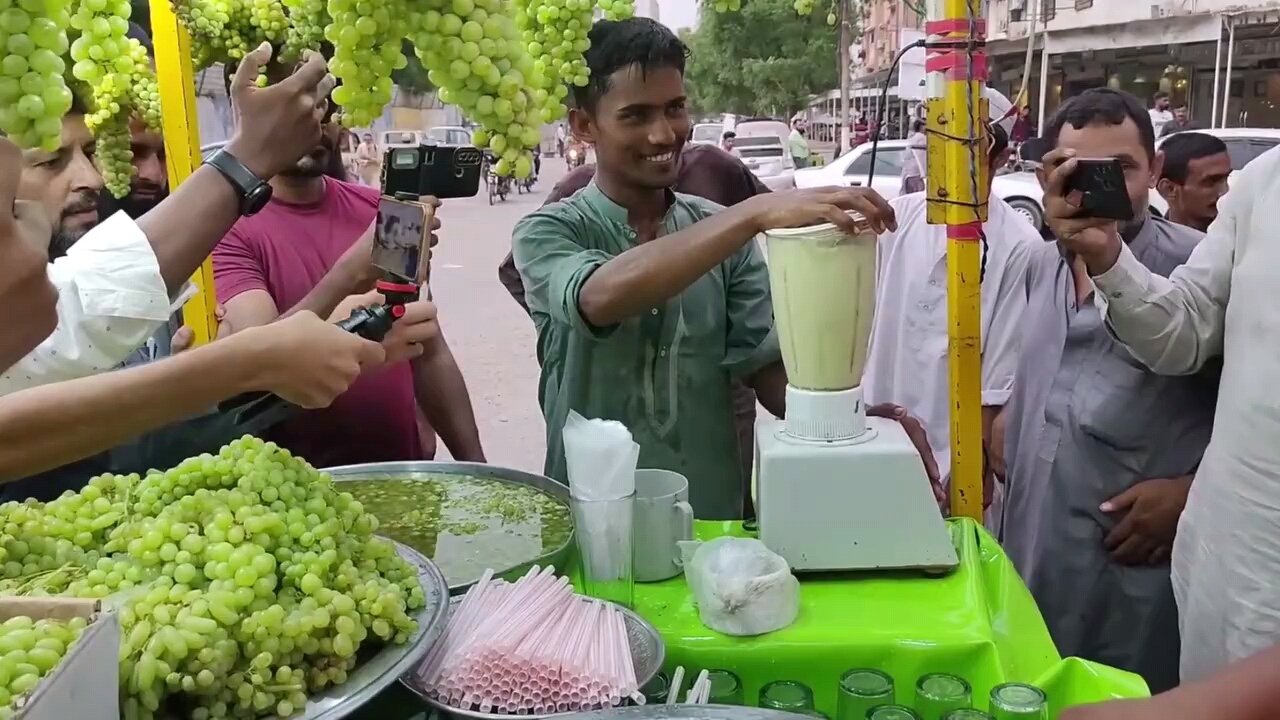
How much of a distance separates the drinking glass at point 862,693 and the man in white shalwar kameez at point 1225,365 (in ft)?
2.78

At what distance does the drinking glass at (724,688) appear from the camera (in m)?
1.34

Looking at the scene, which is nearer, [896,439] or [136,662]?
[136,662]

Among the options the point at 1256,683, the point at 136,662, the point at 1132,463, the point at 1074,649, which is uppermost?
the point at 136,662

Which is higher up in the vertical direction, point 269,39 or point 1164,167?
point 269,39

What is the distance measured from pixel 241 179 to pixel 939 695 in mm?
1422

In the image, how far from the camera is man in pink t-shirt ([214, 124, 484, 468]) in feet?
8.01

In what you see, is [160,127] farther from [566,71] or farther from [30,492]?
[566,71]

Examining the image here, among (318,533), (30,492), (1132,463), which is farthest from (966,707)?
(30,492)

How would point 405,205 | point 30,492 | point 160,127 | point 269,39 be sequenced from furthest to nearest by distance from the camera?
point 160,127
point 30,492
point 269,39
point 405,205

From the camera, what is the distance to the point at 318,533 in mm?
1208

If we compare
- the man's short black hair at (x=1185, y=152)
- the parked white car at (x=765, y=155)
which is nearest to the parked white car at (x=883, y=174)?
the parked white car at (x=765, y=155)

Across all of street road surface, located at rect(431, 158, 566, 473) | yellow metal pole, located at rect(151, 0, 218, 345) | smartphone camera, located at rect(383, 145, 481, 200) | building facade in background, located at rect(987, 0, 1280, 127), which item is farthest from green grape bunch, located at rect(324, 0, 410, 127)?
building facade in background, located at rect(987, 0, 1280, 127)

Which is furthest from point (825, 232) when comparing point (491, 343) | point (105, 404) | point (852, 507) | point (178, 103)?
point (491, 343)

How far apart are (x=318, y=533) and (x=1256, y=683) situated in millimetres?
1173
